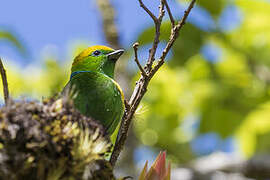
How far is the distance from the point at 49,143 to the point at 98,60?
1.96m

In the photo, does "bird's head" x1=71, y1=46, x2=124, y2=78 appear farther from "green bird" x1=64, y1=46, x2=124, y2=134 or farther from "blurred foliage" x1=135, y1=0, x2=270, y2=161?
"blurred foliage" x1=135, y1=0, x2=270, y2=161

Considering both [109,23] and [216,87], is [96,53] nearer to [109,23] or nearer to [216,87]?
[216,87]

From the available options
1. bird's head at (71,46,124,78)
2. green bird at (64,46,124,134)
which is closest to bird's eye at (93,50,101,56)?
bird's head at (71,46,124,78)

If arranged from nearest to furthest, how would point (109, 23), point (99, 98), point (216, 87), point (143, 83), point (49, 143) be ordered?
point (49, 143)
point (143, 83)
point (99, 98)
point (216, 87)
point (109, 23)

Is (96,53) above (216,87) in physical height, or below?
above

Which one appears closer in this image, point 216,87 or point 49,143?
point 49,143

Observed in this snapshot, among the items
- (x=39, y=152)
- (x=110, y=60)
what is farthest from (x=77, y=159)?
(x=110, y=60)

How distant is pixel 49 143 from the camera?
83.0 inches

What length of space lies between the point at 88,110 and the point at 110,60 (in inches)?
43.5

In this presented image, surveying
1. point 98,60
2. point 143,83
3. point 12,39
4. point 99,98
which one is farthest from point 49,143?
point 12,39

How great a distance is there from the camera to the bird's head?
13.1 feet

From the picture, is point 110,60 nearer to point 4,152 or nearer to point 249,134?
point 4,152

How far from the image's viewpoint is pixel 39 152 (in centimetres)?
209

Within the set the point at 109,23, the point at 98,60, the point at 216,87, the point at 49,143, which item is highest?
the point at 49,143
